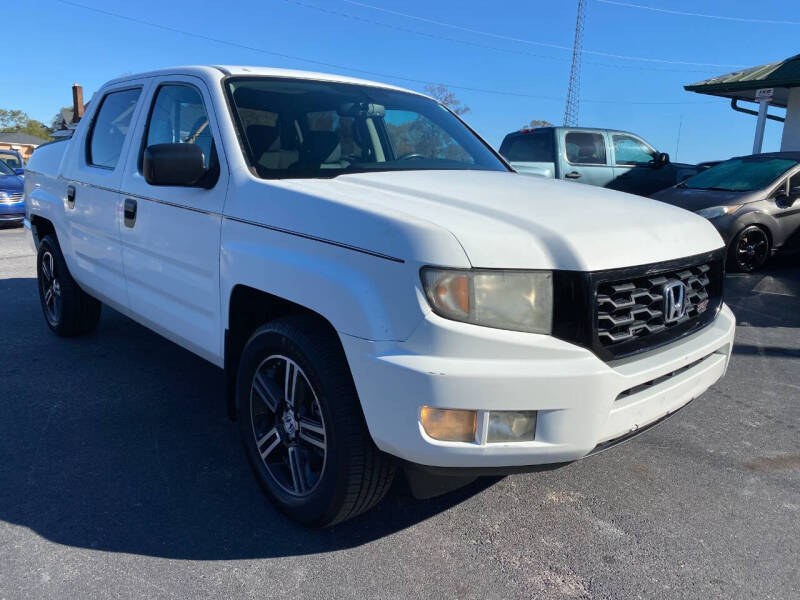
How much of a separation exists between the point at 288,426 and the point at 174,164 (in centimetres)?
123

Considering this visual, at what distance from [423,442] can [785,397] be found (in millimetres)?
3216

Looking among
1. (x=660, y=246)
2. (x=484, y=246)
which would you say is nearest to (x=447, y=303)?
(x=484, y=246)

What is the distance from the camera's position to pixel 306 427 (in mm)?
2607

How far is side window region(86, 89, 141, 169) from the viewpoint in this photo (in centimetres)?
404

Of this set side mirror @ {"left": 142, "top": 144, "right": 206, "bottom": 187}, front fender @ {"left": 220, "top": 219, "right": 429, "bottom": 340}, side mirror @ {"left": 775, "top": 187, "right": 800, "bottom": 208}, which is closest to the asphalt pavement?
front fender @ {"left": 220, "top": 219, "right": 429, "bottom": 340}

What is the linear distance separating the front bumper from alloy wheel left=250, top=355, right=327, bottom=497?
41cm

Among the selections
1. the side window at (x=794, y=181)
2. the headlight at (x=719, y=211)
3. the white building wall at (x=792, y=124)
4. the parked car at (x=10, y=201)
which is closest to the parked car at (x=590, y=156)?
the headlight at (x=719, y=211)

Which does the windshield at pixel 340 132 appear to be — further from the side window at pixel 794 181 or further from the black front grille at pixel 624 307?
the side window at pixel 794 181

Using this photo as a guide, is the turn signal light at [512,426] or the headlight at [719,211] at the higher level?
the headlight at [719,211]

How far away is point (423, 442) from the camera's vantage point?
2.12 m

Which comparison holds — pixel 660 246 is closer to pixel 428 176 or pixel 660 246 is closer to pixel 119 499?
pixel 428 176

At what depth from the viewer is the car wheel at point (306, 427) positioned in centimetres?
233

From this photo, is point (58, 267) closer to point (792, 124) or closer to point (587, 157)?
point (587, 157)

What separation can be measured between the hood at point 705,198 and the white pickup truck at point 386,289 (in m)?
5.56
